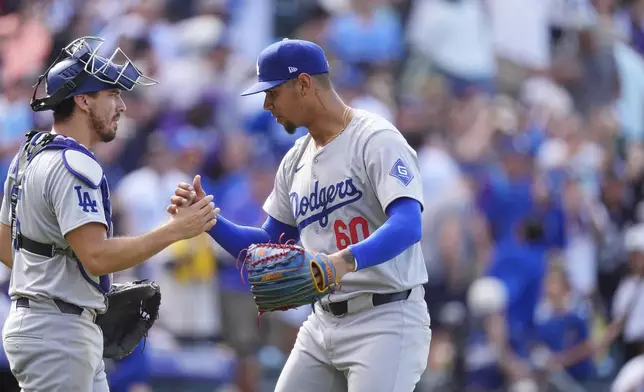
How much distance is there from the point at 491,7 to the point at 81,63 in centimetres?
962

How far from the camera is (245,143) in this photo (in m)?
11.5

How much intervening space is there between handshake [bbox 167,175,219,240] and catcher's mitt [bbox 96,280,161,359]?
0.47 m

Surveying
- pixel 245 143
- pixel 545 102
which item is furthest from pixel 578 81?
pixel 245 143

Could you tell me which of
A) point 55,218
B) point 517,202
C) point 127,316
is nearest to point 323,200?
point 127,316

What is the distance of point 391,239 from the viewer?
502 cm

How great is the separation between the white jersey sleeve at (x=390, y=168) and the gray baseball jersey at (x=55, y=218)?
1.20 metres

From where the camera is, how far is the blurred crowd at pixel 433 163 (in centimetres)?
1050

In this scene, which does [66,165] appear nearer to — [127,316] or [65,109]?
[65,109]

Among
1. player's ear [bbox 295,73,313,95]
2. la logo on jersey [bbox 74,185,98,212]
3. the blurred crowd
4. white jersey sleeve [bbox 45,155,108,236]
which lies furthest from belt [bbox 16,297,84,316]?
the blurred crowd

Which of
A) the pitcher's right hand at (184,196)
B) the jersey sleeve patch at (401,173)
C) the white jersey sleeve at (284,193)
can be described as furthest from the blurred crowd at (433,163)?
the jersey sleeve patch at (401,173)

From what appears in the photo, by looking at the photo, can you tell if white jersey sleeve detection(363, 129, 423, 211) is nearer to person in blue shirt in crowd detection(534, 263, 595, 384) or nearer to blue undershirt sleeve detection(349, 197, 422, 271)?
blue undershirt sleeve detection(349, 197, 422, 271)

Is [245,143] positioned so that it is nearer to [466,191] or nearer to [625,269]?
[466,191]

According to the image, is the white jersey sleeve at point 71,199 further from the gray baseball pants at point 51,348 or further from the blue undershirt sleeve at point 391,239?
the blue undershirt sleeve at point 391,239

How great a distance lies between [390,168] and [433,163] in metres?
6.40
